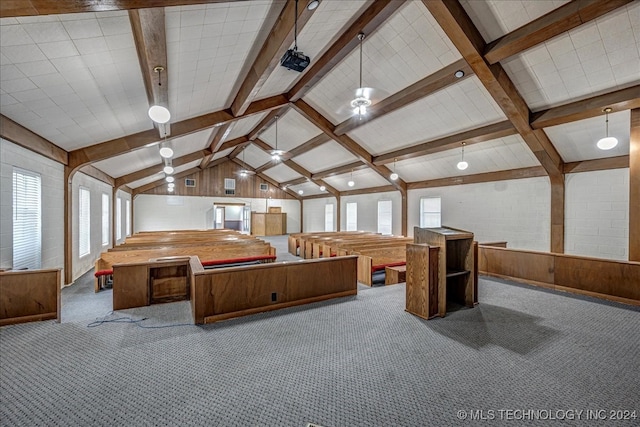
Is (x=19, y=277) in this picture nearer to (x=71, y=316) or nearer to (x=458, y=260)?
(x=71, y=316)

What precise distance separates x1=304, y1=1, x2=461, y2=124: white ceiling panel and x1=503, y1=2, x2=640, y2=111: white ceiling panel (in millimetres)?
1023

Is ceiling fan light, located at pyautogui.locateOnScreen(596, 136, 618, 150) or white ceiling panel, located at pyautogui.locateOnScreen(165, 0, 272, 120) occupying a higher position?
white ceiling panel, located at pyautogui.locateOnScreen(165, 0, 272, 120)

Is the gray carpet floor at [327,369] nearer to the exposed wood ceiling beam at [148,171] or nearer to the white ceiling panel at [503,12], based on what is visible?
the white ceiling panel at [503,12]

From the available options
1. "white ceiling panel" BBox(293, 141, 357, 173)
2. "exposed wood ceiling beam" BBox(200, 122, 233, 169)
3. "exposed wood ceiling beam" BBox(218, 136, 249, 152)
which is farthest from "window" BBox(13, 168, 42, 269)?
"white ceiling panel" BBox(293, 141, 357, 173)

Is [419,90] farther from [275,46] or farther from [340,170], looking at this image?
[340,170]

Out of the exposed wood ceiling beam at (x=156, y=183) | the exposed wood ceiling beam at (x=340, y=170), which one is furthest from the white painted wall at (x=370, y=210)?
the exposed wood ceiling beam at (x=156, y=183)

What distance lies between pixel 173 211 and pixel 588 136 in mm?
13479

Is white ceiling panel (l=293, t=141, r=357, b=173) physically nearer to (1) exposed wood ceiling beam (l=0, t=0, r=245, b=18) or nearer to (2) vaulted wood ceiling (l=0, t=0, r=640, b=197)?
(2) vaulted wood ceiling (l=0, t=0, r=640, b=197)

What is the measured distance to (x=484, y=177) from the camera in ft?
23.9

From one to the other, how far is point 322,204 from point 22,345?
11.9 metres

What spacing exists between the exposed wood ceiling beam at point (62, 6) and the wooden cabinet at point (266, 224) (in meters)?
12.4

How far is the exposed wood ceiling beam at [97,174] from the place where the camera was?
5.95 m

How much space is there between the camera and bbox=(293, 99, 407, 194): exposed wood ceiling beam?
22.4 ft

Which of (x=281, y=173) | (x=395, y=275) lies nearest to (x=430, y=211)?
(x=395, y=275)
